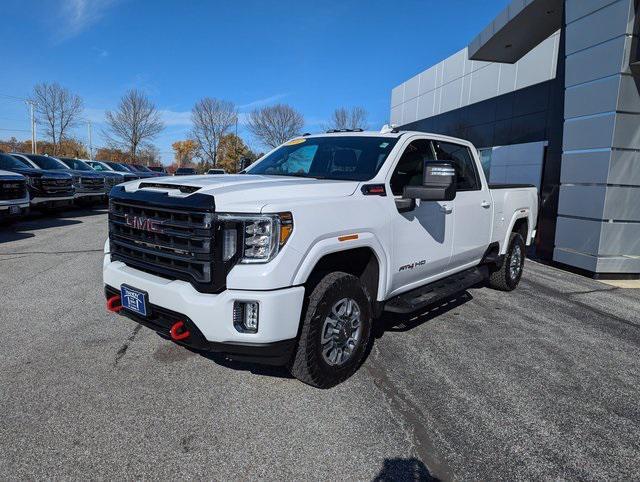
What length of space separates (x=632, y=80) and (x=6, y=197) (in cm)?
1264

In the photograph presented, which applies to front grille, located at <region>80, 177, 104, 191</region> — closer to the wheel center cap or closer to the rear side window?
the rear side window

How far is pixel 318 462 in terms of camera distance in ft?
8.11

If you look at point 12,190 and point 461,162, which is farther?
point 12,190

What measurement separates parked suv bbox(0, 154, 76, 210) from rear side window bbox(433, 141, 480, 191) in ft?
38.4

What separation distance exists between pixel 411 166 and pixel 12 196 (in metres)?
9.83

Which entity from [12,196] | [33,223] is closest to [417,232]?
[12,196]

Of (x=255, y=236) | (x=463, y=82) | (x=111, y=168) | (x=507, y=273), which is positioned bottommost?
(x=507, y=273)

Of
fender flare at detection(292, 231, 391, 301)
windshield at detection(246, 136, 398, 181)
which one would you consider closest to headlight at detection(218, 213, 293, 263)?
fender flare at detection(292, 231, 391, 301)

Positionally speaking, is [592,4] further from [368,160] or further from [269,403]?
[269,403]

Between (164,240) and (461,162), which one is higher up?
(461,162)

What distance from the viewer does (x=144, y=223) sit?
3.15 meters

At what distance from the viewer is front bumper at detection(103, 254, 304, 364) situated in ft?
8.83

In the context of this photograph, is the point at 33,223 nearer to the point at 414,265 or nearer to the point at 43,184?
the point at 43,184

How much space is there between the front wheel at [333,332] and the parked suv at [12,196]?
31.8 feet
